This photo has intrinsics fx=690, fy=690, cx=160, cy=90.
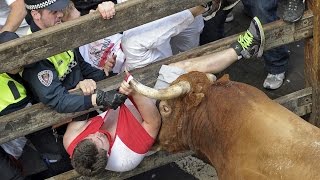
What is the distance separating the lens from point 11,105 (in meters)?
4.34

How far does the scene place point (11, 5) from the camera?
502cm

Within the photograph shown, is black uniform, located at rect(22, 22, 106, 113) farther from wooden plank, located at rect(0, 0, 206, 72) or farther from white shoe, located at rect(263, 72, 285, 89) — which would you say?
white shoe, located at rect(263, 72, 285, 89)

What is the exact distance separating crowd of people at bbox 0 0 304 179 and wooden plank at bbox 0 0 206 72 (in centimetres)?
8

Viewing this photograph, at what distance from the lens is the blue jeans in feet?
17.4

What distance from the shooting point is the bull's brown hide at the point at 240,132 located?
3.59 m

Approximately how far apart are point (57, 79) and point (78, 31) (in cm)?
33

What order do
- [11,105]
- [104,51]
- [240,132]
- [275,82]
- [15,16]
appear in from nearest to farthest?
[240,132]
[11,105]
[104,51]
[15,16]
[275,82]

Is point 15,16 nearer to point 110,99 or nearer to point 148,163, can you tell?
point 110,99

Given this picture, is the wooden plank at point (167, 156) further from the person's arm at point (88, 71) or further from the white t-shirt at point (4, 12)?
the white t-shirt at point (4, 12)

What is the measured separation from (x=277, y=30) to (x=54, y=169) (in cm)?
182

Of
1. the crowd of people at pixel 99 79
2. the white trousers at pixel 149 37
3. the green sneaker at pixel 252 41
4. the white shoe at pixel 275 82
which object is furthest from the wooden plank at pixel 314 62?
the white trousers at pixel 149 37

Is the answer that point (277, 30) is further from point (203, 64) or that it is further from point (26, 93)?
point (26, 93)

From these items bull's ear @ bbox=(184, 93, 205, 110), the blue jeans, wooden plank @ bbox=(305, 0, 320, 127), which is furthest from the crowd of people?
the blue jeans

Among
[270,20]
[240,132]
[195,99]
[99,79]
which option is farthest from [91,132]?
[270,20]
